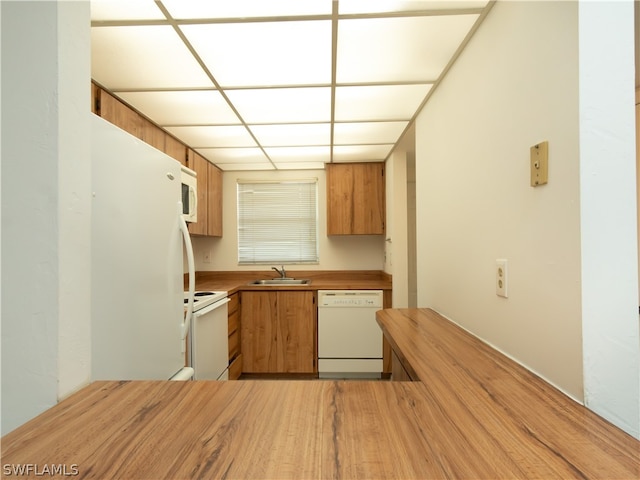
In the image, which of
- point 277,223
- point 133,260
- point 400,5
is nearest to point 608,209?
point 400,5

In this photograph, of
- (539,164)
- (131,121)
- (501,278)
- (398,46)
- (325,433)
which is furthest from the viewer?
(131,121)

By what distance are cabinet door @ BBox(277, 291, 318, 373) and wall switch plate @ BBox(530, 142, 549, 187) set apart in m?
2.25

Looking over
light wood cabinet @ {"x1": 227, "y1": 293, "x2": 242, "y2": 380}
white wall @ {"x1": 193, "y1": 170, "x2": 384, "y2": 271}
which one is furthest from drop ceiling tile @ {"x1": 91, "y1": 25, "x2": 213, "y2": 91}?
white wall @ {"x1": 193, "y1": 170, "x2": 384, "y2": 271}

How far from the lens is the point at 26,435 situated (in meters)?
0.48

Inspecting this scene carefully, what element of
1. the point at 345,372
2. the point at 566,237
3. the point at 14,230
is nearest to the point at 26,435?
the point at 14,230

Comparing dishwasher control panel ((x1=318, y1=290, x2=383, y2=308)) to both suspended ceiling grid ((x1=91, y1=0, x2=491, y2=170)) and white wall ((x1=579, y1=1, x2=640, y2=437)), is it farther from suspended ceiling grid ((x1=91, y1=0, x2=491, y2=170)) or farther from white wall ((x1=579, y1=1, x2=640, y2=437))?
white wall ((x1=579, y1=1, x2=640, y2=437))

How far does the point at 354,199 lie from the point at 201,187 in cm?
155

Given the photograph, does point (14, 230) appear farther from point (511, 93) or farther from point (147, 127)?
point (147, 127)

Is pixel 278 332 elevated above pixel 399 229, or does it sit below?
below

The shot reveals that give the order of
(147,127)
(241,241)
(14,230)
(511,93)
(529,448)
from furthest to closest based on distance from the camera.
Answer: (241,241)
(147,127)
(511,93)
(14,230)
(529,448)

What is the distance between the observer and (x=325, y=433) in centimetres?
49

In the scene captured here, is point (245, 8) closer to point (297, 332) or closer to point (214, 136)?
point (214, 136)

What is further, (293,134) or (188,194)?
(293,134)

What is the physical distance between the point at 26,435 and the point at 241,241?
296 cm
